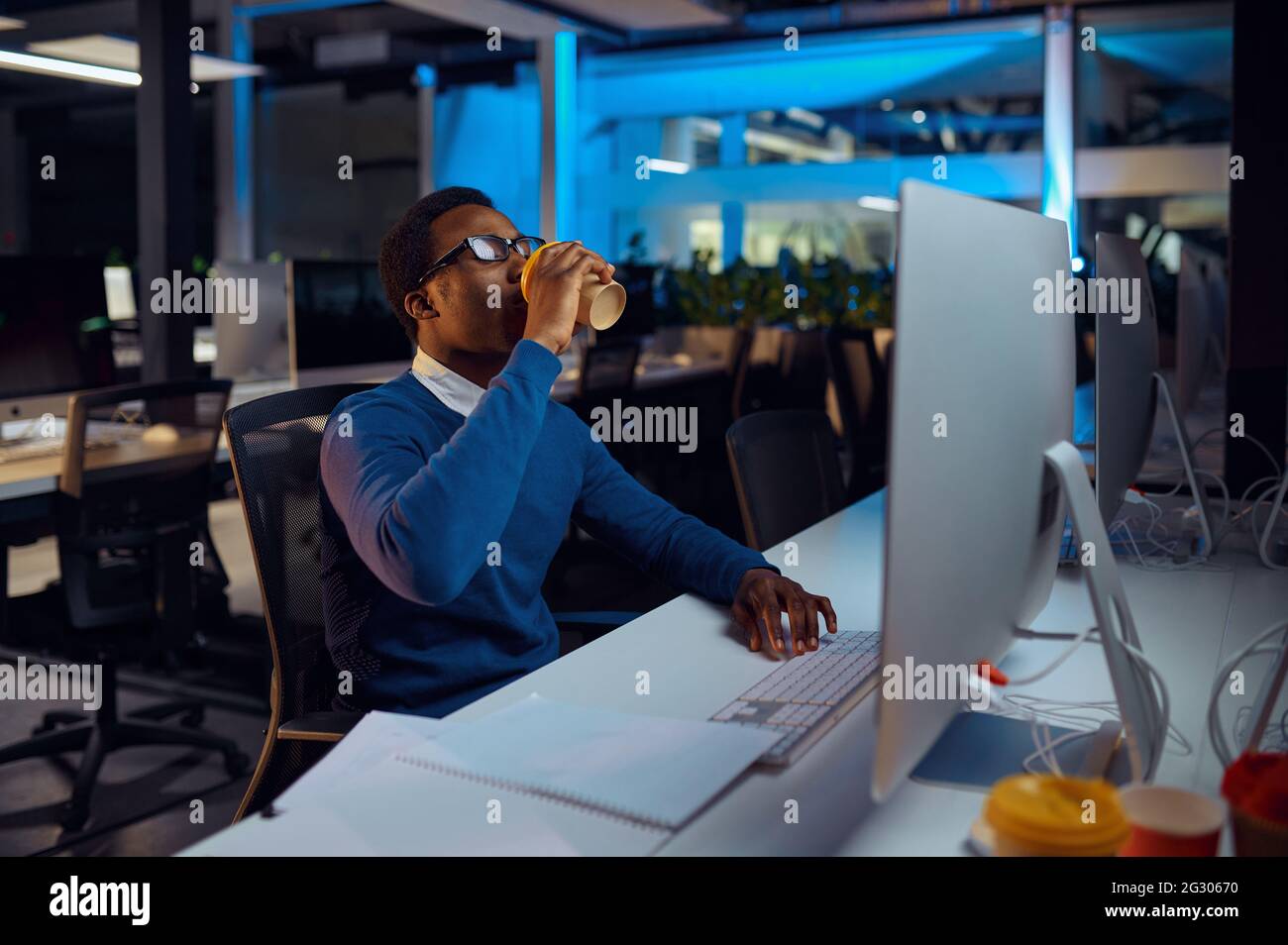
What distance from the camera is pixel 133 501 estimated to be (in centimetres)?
293

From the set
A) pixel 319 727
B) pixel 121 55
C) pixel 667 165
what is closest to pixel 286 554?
pixel 319 727

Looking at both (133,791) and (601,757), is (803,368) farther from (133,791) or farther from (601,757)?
(601,757)

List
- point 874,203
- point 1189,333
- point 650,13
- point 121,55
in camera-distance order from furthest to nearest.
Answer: point 874,203 → point 650,13 → point 121,55 → point 1189,333

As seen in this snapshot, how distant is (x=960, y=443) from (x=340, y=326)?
3.69m

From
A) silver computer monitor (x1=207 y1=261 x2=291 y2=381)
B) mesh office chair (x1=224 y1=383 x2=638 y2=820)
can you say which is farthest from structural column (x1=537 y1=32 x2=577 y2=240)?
mesh office chair (x1=224 y1=383 x2=638 y2=820)

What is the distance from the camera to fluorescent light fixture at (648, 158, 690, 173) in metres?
8.42

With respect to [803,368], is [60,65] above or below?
above

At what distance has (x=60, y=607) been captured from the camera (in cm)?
277

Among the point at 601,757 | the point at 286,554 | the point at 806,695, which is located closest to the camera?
the point at 601,757

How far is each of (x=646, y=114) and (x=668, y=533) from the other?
7330 mm

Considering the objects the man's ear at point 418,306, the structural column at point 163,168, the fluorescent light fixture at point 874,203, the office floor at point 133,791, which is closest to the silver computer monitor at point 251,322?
the structural column at point 163,168

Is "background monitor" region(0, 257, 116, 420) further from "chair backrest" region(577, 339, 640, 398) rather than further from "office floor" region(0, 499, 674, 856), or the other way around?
"chair backrest" region(577, 339, 640, 398)

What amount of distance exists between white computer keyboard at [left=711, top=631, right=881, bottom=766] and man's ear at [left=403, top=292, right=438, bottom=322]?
64 centimetres
